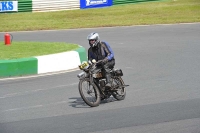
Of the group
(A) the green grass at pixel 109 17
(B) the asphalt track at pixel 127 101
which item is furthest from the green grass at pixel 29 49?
(A) the green grass at pixel 109 17

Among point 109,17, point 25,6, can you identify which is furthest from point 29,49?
point 25,6

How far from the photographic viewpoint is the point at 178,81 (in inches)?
511

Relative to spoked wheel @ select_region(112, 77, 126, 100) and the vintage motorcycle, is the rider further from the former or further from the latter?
spoked wheel @ select_region(112, 77, 126, 100)

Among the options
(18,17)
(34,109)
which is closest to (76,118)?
(34,109)

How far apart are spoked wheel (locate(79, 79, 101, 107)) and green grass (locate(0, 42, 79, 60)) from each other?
16.4ft

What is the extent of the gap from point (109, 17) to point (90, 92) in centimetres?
2468

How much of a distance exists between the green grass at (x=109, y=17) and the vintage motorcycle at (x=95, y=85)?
18.8 m

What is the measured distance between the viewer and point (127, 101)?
35.8 ft

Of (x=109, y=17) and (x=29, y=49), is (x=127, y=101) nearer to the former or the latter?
(x=29, y=49)

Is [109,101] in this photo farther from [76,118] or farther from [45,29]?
[45,29]

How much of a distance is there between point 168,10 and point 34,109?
28.3 metres

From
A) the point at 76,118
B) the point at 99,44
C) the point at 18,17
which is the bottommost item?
the point at 18,17

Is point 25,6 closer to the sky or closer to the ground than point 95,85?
closer to the ground

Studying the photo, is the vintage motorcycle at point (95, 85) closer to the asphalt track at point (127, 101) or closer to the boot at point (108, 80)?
the boot at point (108, 80)
